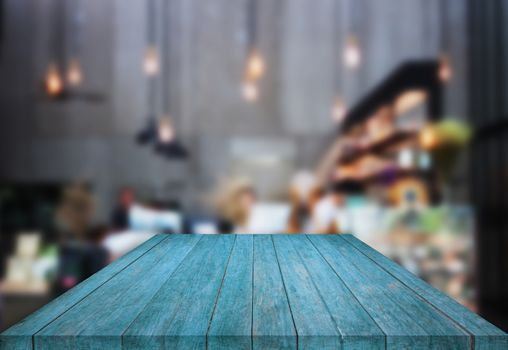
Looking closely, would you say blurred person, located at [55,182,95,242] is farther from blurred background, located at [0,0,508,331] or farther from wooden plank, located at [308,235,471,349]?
wooden plank, located at [308,235,471,349]

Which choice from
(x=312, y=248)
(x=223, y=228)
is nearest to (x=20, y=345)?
(x=312, y=248)

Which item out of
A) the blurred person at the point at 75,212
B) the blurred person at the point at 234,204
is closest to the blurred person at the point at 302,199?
the blurred person at the point at 234,204

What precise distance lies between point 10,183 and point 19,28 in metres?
2.07

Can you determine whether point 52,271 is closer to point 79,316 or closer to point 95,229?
point 95,229

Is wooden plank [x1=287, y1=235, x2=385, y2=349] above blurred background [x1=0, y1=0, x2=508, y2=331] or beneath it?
beneath

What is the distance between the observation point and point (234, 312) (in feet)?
3.71

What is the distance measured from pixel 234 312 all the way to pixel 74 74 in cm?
582

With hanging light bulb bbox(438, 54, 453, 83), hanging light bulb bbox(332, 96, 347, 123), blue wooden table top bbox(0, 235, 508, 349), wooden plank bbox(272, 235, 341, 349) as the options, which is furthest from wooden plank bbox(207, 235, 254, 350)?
hanging light bulb bbox(438, 54, 453, 83)

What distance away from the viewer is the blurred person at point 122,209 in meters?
5.82

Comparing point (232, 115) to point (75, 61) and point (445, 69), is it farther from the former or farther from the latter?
point (445, 69)

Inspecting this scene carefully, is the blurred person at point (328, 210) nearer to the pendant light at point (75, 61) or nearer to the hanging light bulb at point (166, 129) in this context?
the hanging light bulb at point (166, 129)

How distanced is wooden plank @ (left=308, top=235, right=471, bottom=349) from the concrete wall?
14.5 feet

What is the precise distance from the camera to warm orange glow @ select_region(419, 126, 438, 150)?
18.4ft

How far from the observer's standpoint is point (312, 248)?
2.07m
